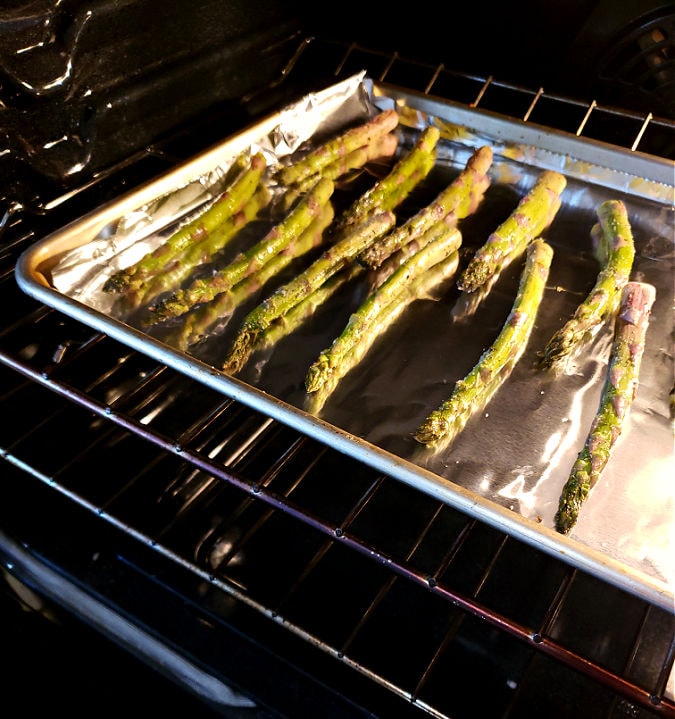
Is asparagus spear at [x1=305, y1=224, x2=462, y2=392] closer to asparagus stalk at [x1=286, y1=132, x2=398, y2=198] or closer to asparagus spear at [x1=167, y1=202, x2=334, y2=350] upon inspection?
asparagus spear at [x1=167, y1=202, x2=334, y2=350]

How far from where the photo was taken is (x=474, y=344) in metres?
2.29

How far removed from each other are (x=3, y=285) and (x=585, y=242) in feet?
7.60

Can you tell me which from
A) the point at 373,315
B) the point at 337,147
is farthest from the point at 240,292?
the point at 337,147

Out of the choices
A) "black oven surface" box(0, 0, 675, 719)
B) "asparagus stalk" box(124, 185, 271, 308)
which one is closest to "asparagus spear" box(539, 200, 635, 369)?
"black oven surface" box(0, 0, 675, 719)

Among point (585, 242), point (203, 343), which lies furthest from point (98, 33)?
point (585, 242)

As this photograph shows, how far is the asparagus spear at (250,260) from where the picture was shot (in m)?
2.31

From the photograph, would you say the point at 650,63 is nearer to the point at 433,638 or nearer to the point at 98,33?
the point at 98,33

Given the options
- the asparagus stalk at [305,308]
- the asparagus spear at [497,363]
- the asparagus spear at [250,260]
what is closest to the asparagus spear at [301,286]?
the asparagus stalk at [305,308]

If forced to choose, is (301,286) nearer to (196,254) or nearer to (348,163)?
(196,254)

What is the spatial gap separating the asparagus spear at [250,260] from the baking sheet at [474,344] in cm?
11

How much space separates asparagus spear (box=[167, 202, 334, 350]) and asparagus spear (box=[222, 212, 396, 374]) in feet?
0.30

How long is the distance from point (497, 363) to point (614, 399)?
0.37m

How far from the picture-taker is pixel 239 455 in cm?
223

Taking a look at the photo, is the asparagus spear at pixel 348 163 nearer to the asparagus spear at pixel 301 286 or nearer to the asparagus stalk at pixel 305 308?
the asparagus spear at pixel 301 286
